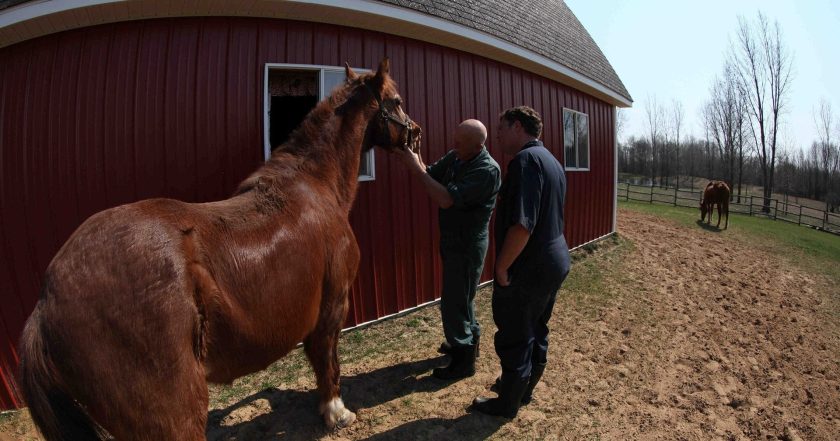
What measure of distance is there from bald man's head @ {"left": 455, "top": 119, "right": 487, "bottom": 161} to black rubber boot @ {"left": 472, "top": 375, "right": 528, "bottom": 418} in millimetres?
1764

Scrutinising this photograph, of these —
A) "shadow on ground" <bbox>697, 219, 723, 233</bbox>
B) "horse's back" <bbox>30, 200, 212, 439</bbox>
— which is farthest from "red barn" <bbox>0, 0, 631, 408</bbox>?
"shadow on ground" <bbox>697, 219, 723, 233</bbox>

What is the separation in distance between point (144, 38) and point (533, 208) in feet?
12.9

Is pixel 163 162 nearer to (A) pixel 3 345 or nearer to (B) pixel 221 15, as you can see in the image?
(B) pixel 221 15

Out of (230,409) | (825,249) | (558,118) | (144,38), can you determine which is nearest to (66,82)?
(144,38)

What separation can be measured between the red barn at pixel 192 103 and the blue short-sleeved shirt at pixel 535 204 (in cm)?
233

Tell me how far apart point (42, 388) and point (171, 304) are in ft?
1.61

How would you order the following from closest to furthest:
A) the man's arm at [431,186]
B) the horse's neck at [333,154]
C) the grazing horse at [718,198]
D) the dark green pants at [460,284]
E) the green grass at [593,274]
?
the horse's neck at [333,154], the man's arm at [431,186], the dark green pants at [460,284], the green grass at [593,274], the grazing horse at [718,198]

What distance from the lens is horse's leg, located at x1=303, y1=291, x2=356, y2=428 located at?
2777 mm

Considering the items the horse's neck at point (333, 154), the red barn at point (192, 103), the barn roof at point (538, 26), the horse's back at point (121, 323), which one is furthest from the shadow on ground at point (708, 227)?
the horse's back at point (121, 323)

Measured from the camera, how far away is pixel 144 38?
12.6 ft

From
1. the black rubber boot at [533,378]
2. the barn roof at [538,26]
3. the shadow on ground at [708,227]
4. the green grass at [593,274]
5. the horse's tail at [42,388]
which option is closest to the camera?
the horse's tail at [42,388]

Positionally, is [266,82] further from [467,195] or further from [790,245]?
[790,245]

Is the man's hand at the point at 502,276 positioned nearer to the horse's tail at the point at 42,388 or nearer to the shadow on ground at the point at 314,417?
the shadow on ground at the point at 314,417

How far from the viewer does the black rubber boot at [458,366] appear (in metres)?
3.67
